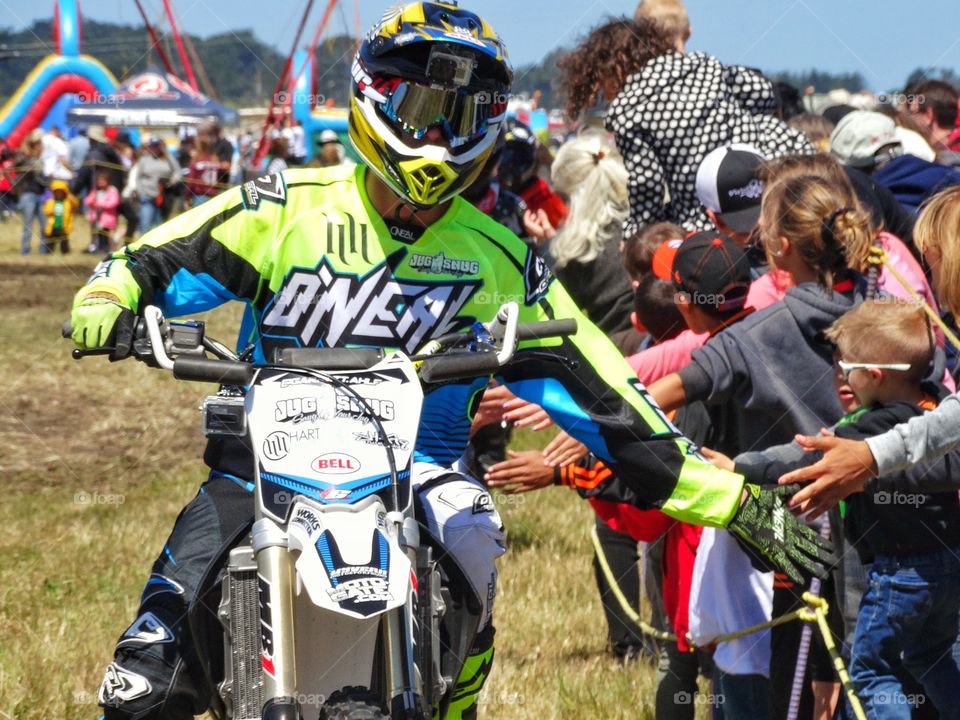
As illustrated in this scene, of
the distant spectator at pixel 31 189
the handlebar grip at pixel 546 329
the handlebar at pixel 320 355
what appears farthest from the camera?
the distant spectator at pixel 31 189

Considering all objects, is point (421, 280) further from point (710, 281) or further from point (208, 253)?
point (710, 281)

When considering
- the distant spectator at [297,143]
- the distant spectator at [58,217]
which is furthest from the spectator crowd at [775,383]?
the distant spectator at [297,143]

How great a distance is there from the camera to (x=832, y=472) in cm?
366

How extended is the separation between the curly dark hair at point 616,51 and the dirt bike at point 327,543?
437cm

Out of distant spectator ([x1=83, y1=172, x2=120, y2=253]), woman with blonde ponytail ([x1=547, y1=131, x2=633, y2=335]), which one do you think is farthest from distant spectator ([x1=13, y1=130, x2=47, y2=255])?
woman with blonde ponytail ([x1=547, y1=131, x2=633, y2=335])

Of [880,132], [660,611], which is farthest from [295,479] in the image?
[880,132]

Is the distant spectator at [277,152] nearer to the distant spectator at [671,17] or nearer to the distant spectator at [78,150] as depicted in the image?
the distant spectator at [78,150]

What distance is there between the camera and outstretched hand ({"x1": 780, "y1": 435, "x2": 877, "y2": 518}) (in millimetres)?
3645

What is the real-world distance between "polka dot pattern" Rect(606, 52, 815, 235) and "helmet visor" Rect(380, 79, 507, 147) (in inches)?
125

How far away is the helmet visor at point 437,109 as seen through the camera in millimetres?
3535

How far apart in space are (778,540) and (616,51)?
418cm

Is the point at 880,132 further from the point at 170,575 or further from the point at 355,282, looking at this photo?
the point at 170,575

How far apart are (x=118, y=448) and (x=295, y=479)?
7.62 metres

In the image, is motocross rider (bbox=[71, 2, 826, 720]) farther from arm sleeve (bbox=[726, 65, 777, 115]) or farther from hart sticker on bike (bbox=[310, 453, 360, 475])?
arm sleeve (bbox=[726, 65, 777, 115])
